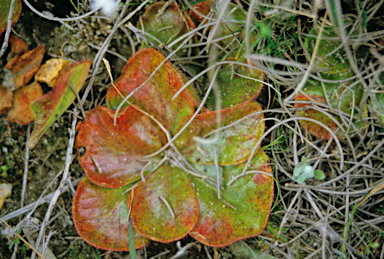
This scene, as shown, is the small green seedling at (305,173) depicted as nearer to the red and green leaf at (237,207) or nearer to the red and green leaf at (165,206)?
the red and green leaf at (237,207)

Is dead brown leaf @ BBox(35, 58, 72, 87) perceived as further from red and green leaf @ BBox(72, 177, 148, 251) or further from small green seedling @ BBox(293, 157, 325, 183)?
small green seedling @ BBox(293, 157, 325, 183)

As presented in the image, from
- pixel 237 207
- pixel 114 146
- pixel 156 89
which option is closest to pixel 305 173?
pixel 237 207

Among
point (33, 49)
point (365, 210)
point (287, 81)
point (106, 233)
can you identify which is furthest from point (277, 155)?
point (33, 49)

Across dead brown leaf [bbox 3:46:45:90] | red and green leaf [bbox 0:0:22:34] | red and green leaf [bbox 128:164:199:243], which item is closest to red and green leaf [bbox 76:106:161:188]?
red and green leaf [bbox 128:164:199:243]

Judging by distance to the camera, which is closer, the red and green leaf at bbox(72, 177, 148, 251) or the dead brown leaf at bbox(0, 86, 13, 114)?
the red and green leaf at bbox(72, 177, 148, 251)

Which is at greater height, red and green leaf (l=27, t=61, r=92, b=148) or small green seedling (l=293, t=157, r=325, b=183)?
red and green leaf (l=27, t=61, r=92, b=148)

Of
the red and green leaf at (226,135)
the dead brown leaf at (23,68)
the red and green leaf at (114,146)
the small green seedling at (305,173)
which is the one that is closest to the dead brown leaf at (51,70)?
the dead brown leaf at (23,68)

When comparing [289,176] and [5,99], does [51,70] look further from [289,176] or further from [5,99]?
[289,176]
